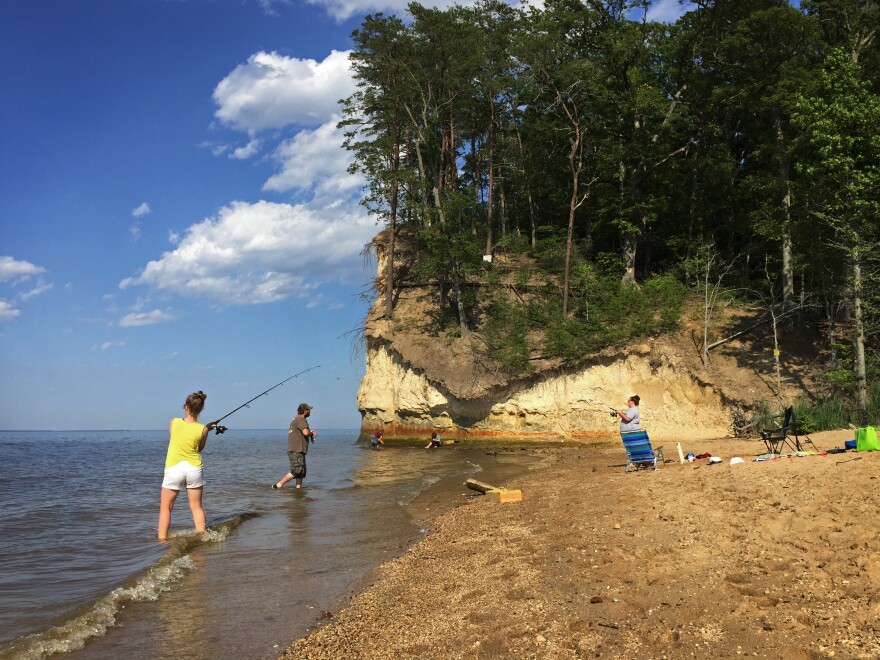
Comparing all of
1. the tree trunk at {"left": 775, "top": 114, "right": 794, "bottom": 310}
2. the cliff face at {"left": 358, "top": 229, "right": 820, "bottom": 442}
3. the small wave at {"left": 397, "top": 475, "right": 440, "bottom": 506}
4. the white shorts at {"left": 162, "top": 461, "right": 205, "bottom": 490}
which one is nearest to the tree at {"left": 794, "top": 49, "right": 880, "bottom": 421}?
the tree trunk at {"left": 775, "top": 114, "right": 794, "bottom": 310}

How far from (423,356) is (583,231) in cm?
1344

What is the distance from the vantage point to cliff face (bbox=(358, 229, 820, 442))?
832 inches

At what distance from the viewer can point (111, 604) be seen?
17.4 ft

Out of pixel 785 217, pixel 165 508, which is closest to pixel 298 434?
pixel 165 508

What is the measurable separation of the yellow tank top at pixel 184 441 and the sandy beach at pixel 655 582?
10.9ft

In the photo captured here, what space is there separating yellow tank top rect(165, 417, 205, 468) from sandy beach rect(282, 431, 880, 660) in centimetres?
332

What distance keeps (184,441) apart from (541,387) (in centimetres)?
1884

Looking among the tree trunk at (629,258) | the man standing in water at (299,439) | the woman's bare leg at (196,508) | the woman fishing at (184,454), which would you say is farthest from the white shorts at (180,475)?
the tree trunk at (629,258)

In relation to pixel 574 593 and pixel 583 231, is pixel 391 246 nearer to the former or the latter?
pixel 583 231

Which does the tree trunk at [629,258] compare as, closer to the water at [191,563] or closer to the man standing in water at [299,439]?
the water at [191,563]

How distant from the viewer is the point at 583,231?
34000mm

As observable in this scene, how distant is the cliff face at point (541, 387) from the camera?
21125 mm

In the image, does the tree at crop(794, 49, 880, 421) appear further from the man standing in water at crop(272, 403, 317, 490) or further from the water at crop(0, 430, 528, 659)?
the man standing in water at crop(272, 403, 317, 490)

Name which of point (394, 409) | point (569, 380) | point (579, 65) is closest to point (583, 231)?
point (579, 65)
